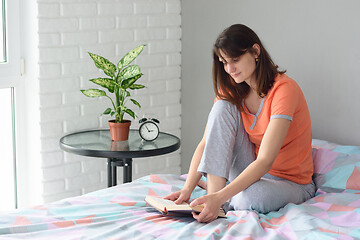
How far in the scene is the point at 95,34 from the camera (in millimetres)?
2871

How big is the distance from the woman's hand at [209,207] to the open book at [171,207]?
21 mm

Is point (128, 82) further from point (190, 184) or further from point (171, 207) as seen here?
point (171, 207)

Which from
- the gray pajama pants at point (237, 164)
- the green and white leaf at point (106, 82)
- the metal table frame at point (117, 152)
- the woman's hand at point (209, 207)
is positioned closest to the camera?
the woman's hand at point (209, 207)

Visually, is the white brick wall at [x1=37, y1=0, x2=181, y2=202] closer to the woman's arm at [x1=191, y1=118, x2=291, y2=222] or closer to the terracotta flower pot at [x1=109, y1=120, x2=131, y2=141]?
→ the terracotta flower pot at [x1=109, y1=120, x2=131, y2=141]

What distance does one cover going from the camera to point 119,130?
8.55 ft

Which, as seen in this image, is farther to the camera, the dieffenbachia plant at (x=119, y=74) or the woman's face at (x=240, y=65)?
the dieffenbachia plant at (x=119, y=74)

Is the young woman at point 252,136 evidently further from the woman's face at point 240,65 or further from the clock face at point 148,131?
the clock face at point 148,131

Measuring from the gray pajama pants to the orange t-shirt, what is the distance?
1.3 inches

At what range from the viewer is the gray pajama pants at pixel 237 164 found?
1.94 m

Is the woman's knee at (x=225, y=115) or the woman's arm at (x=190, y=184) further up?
the woman's knee at (x=225, y=115)

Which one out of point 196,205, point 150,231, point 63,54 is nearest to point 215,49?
point 196,205

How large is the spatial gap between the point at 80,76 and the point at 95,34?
24cm

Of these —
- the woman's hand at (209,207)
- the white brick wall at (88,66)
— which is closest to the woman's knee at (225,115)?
the woman's hand at (209,207)

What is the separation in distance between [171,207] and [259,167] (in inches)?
13.9
